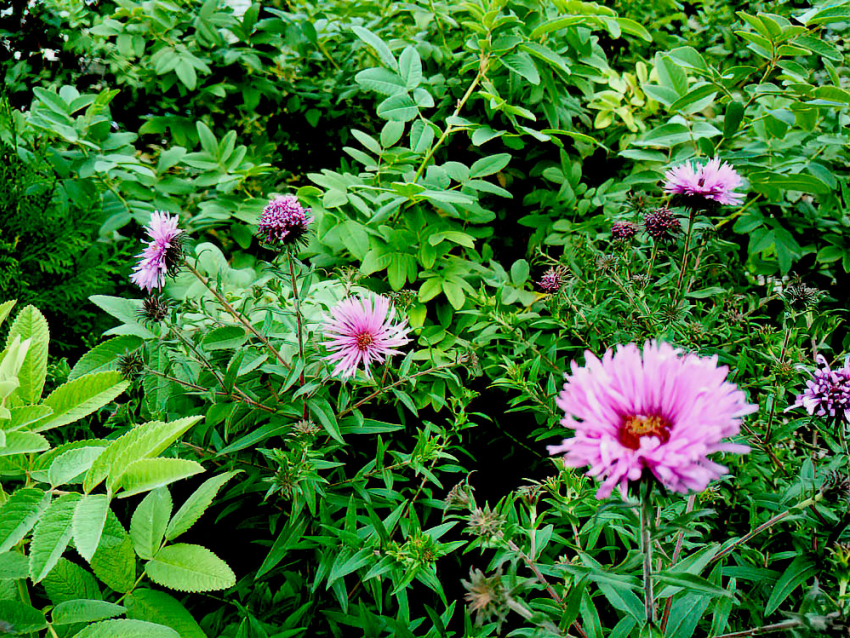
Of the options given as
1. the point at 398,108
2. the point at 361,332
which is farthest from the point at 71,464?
the point at 398,108

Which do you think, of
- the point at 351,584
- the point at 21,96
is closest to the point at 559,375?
the point at 351,584

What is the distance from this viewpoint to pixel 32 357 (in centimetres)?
84

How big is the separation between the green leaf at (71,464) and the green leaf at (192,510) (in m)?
0.17

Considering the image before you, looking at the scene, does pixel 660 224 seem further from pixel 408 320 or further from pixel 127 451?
pixel 127 451

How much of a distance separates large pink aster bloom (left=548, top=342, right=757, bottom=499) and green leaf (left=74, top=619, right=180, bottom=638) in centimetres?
49

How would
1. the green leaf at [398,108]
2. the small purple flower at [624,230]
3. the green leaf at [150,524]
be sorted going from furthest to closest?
the green leaf at [398,108] < the small purple flower at [624,230] < the green leaf at [150,524]

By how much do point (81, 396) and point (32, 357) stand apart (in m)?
0.13

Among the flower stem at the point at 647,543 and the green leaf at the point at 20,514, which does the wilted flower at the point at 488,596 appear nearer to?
the flower stem at the point at 647,543

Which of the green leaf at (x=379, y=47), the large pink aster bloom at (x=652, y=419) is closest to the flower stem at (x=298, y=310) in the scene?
the large pink aster bloom at (x=652, y=419)

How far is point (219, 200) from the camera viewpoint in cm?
165

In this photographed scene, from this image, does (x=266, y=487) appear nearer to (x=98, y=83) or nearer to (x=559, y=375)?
(x=559, y=375)

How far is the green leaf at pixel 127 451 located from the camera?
63 cm

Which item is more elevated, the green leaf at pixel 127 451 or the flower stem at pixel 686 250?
the flower stem at pixel 686 250

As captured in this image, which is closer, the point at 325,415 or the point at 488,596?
the point at 488,596
